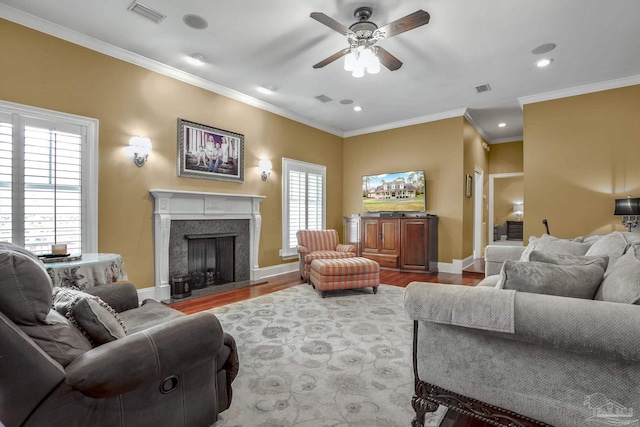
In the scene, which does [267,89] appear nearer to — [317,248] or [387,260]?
[317,248]

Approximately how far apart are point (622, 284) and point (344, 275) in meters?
3.11

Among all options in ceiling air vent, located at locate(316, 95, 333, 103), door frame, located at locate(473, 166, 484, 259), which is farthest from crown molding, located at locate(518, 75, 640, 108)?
ceiling air vent, located at locate(316, 95, 333, 103)

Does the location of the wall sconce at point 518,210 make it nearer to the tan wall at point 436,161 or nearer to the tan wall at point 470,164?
the tan wall at point 470,164

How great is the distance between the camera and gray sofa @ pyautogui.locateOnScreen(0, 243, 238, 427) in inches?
40.4

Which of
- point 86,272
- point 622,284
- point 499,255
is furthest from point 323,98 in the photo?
point 622,284

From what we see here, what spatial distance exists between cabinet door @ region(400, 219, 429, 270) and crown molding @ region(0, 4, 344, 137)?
3.34 m

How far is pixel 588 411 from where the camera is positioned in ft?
3.86

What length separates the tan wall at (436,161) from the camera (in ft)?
19.4

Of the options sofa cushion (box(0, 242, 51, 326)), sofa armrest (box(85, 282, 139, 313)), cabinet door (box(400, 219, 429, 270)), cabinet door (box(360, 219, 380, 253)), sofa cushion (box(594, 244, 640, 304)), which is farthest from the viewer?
cabinet door (box(360, 219, 380, 253))

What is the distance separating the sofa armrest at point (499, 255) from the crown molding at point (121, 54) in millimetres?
4270

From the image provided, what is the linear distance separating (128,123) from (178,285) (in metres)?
2.19

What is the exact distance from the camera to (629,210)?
3955 mm

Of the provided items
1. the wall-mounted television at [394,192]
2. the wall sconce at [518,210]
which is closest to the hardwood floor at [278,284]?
the wall-mounted television at [394,192]

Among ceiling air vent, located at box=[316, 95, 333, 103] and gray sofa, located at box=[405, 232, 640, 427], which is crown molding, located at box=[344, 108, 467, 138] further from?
gray sofa, located at box=[405, 232, 640, 427]
